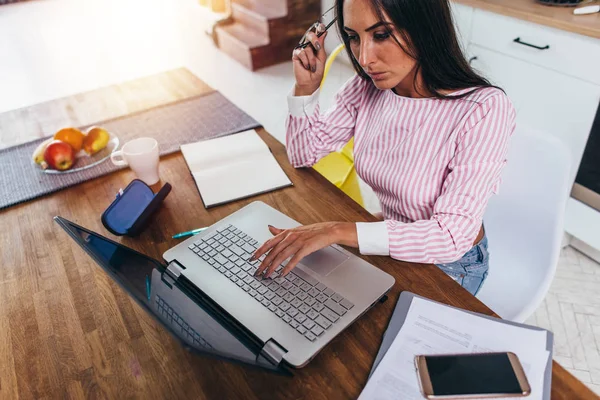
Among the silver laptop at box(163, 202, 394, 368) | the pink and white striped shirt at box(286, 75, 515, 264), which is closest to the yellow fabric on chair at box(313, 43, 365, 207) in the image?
the pink and white striped shirt at box(286, 75, 515, 264)

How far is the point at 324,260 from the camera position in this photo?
0.92 metres

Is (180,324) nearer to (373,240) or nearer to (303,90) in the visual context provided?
(373,240)

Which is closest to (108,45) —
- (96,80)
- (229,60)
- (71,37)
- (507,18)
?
(71,37)

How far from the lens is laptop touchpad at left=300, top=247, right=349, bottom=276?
90 centimetres

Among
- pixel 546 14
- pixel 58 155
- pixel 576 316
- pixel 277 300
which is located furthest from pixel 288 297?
pixel 546 14

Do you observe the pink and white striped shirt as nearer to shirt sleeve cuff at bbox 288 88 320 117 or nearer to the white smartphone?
shirt sleeve cuff at bbox 288 88 320 117

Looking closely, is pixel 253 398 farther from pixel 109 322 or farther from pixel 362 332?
pixel 109 322

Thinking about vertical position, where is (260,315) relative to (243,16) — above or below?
above

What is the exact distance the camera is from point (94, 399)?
0.72 metres

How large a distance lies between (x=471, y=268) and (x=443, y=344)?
0.47 m

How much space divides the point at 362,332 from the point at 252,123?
33.6 inches

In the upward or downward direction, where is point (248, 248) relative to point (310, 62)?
downward

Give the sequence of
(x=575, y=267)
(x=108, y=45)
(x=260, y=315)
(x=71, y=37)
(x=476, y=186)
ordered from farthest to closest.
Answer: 1. (x=71, y=37)
2. (x=108, y=45)
3. (x=575, y=267)
4. (x=476, y=186)
5. (x=260, y=315)

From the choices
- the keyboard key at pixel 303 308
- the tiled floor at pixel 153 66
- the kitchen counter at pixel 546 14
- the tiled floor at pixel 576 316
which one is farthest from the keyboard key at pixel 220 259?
the kitchen counter at pixel 546 14
